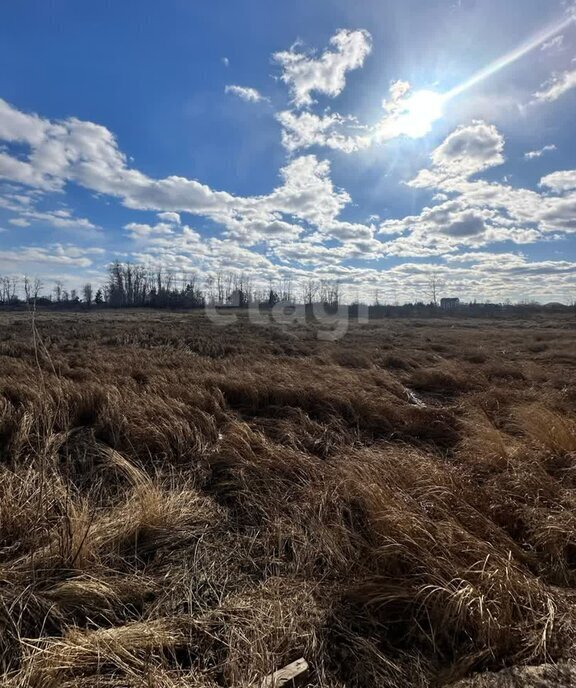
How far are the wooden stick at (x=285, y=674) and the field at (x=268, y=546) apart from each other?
4 cm

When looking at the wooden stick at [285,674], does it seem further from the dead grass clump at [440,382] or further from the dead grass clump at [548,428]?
the dead grass clump at [440,382]

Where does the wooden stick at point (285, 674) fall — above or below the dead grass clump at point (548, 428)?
below

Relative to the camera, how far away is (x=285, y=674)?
182 centimetres

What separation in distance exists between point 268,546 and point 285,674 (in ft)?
3.34

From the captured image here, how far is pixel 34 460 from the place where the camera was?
3.57 metres

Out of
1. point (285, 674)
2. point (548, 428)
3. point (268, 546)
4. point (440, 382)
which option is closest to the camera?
point (285, 674)

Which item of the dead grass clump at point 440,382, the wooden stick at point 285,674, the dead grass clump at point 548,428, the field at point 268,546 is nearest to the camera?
the wooden stick at point 285,674

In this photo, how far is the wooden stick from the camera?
1.77 meters

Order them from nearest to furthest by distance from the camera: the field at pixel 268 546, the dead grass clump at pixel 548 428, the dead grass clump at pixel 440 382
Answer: the field at pixel 268 546, the dead grass clump at pixel 548 428, the dead grass clump at pixel 440 382

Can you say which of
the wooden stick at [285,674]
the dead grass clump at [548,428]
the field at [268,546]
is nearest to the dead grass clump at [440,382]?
the dead grass clump at [548,428]

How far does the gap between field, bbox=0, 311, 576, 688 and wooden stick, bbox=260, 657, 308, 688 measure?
4 cm

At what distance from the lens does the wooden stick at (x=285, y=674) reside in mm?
1772

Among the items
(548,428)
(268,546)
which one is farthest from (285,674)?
(548,428)

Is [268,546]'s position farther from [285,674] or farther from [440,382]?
[440,382]
